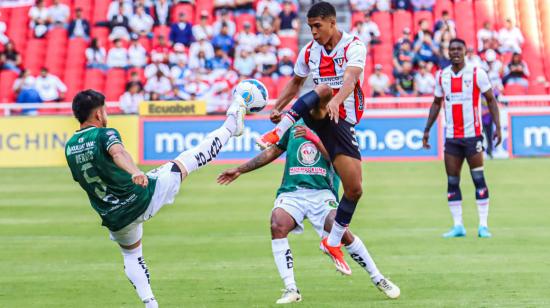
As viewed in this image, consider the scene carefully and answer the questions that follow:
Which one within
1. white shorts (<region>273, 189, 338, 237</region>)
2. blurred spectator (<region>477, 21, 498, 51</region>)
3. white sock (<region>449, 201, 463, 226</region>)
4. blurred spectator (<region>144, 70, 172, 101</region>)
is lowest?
white sock (<region>449, 201, 463, 226</region>)

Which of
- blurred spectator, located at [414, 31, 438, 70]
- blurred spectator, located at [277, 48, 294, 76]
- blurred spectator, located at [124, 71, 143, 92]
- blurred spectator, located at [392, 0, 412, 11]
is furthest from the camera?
blurred spectator, located at [392, 0, 412, 11]

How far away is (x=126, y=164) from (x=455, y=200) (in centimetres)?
767

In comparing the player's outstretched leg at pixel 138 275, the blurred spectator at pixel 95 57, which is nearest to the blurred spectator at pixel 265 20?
the blurred spectator at pixel 95 57

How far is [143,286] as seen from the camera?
8758mm

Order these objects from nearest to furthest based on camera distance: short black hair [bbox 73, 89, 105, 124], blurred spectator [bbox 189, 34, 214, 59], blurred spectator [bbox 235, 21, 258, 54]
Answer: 1. short black hair [bbox 73, 89, 105, 124]
2. blurred spectator [bbox 189, 34, 214, 59]
3. blurred spectator [bbox 235, 21, 258, 54]

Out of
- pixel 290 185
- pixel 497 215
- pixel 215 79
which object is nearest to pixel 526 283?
pixel 290 185

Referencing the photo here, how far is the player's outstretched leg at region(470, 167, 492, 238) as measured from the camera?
14.5 meters

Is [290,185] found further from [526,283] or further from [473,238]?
[473,238]

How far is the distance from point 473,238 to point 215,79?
15.8 metres

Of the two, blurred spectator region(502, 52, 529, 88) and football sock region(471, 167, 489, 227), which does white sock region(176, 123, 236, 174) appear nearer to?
football sock region(471, 167, 489, 227)

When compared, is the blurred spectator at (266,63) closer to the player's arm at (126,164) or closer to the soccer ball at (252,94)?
the soccer ball at (252,94)

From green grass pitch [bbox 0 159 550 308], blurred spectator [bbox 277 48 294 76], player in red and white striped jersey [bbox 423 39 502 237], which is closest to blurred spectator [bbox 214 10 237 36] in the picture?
blurred spectator [bbox 277 48 294 76]

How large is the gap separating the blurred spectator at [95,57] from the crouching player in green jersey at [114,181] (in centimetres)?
2257

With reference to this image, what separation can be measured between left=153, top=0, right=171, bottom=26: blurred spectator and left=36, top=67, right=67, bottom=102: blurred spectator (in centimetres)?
422
